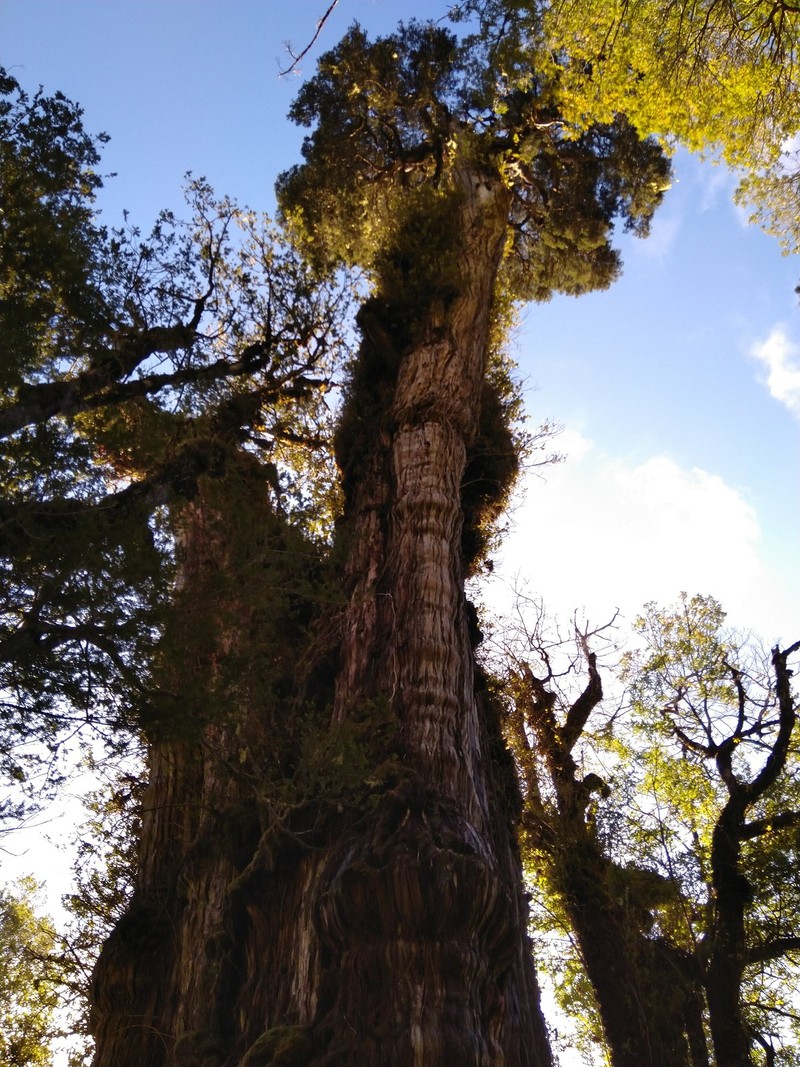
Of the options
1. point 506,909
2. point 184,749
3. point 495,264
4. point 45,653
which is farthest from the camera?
point 495,264

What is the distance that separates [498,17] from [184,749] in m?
12.2

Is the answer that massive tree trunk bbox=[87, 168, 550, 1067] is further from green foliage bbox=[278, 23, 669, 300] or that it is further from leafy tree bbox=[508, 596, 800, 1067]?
green foliage bbox=[278, 23, 669, 300]

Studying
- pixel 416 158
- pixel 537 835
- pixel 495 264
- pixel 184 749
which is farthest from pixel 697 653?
pixel 416 158

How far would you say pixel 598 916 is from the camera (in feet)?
32.7

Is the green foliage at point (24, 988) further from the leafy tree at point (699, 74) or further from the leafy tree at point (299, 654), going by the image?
the leafy tree at point (699, 74)

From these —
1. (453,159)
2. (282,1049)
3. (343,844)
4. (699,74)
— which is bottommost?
(282,1049)

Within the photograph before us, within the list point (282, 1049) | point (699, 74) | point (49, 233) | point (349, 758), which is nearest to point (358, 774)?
point (349, 758)

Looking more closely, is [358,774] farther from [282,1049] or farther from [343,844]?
[282,1049]

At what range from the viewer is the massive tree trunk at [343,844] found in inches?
223

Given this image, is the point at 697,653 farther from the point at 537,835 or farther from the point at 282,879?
the point at 282,879

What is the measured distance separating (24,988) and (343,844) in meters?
11.3

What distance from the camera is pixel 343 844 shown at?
625 centimetres

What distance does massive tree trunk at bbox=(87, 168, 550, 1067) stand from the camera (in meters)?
5.66

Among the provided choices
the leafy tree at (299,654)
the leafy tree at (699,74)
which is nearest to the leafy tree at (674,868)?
the leafy tree at (299,654)
